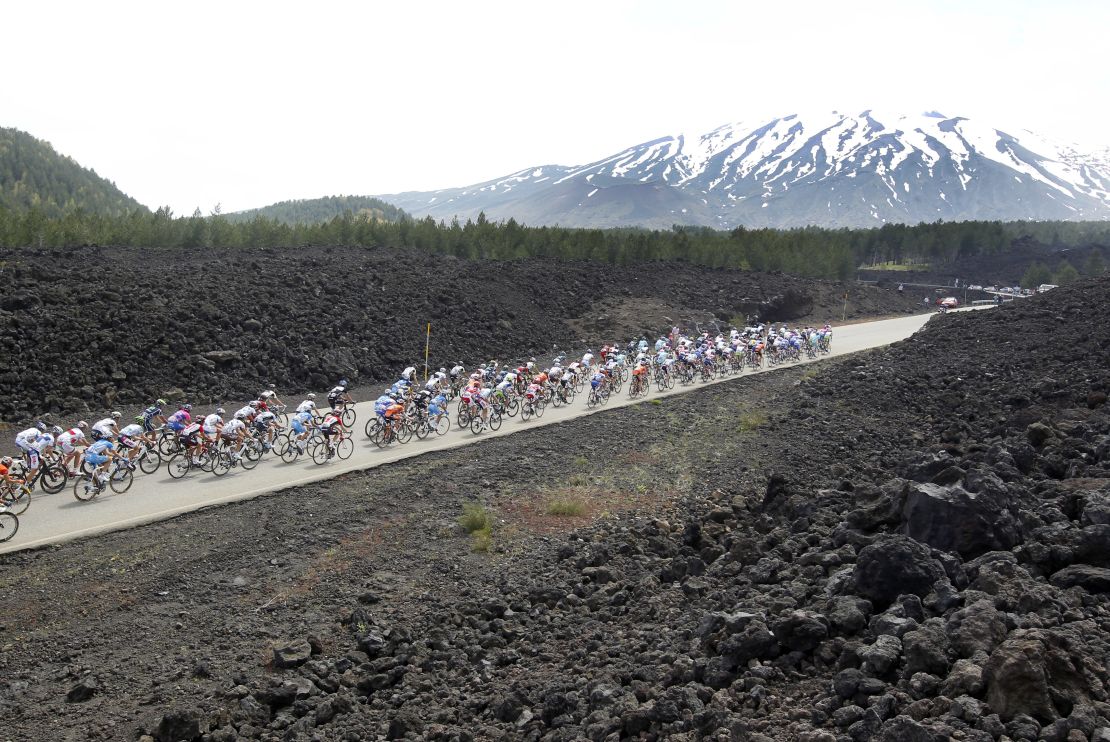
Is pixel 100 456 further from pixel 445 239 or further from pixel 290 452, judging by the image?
pixel 445 239

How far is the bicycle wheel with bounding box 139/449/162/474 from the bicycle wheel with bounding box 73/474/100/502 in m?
1.92

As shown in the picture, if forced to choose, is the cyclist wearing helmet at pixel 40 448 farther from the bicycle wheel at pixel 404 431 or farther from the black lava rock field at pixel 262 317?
the bicycle wheel at pixel 404 431

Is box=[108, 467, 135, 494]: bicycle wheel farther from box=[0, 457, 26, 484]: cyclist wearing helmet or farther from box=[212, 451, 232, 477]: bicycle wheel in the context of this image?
box=[0, 457, 26, 484]: cyclist wearing helmet

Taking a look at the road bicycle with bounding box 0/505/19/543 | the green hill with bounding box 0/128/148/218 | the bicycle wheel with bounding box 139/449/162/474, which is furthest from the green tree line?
the green hill with bounding box 0/128/148/218

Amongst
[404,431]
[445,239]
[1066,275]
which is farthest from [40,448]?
[1066,275]

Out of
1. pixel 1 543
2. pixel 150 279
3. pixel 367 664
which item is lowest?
pixel 367 664

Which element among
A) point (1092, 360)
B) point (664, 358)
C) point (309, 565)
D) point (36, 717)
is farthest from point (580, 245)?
point (36, 717)

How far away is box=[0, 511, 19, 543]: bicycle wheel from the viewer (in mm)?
14527

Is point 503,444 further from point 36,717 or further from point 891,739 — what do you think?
point 891,739

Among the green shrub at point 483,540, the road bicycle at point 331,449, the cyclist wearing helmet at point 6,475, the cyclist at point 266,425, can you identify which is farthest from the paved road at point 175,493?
the green shrub at point 483,540

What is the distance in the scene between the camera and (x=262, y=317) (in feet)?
111

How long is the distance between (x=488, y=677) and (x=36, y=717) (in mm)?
5235

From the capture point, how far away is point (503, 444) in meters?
23.4

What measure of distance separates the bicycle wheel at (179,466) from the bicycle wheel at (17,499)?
3065mm
